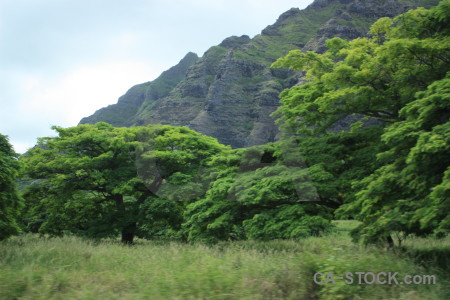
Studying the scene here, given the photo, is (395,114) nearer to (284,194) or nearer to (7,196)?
(284,194)

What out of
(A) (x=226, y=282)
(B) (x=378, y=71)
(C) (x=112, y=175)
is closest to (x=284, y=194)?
(B) (x=378, y=71)

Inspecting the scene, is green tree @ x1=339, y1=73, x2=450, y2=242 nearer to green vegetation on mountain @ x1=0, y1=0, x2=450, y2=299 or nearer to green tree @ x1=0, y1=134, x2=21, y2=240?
green vegetation on mountain @ x1=0, y1=0, x2=450, y2=299

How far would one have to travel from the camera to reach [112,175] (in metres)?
20.2

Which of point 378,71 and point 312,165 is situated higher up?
point 378,71

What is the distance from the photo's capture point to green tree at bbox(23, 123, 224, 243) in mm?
19509

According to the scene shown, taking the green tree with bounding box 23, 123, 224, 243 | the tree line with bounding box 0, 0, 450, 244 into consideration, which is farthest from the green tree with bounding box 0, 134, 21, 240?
the green tree with bounding box 23, 123, 224, 243

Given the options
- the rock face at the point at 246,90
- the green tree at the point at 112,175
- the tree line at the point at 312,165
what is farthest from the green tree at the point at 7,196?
the rock face at the point at 246,90

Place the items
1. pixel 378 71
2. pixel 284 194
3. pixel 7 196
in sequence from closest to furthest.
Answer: pixel 378 71 → pixel 284 194 → pixel 7 196

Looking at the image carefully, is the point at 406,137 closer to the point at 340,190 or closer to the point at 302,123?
the point at 340,190

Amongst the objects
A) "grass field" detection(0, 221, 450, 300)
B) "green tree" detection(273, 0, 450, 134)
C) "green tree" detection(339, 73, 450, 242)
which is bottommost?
"grass field" detection(0, 221, 450, 300)

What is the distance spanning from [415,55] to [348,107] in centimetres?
318

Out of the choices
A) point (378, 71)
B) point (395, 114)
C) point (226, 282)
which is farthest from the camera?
point (395, 114)

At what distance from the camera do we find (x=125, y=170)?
20453 mm

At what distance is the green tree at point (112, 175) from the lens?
19509 mm
